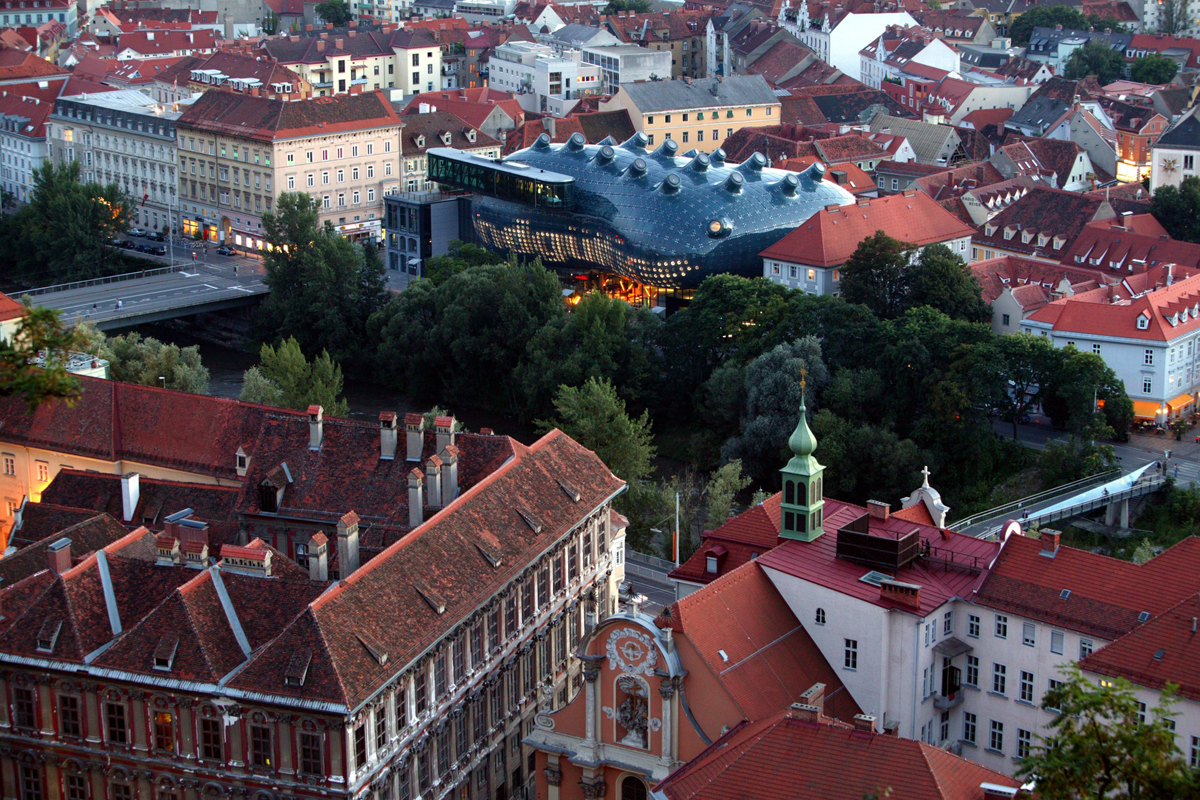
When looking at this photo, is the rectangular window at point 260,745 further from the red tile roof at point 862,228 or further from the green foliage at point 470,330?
the red tile roof at point 862,228

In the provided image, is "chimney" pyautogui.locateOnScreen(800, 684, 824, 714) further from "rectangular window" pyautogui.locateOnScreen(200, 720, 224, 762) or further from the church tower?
"rectangular window" pyautogui.locateOnScreen(200, 720, 224, 762)

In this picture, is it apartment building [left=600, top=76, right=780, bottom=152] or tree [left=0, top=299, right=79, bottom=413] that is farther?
apartment building [left=600, top=76, right=780, bottom=152]

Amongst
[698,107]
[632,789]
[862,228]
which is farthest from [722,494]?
[698,107]

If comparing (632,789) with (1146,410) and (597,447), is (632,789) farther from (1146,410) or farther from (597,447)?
(1146,410)

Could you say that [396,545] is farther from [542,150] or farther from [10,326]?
[542,150]

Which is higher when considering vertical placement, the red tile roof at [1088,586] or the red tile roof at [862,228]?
the red tile roof at [862,228]

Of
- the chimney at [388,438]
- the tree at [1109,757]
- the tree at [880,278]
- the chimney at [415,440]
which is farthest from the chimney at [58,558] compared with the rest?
the tree at [880,278]

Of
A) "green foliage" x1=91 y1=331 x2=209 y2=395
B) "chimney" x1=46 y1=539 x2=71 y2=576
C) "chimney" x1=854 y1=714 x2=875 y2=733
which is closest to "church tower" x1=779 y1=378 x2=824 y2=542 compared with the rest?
"chimney" x1=854 y1=714 x2=875 y2=733
